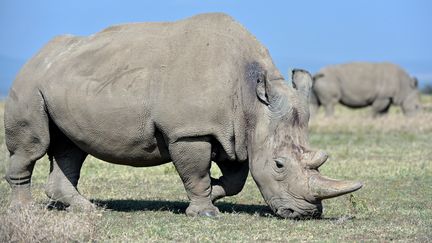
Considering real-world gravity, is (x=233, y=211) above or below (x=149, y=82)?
below

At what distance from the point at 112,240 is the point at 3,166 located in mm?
7359

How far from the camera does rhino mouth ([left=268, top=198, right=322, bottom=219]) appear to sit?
9.40 metres

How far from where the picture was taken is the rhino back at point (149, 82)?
9.41m

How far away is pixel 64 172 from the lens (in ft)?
35.3

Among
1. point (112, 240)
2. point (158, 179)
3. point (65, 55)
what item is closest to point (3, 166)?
point (158, 179)

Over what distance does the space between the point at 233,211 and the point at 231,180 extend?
1.06 feet

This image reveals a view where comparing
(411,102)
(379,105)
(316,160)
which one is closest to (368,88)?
(379,105)

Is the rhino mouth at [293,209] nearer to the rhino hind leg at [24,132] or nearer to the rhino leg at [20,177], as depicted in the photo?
the rhino hind leg at [24,132]

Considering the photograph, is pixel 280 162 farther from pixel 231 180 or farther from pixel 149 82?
pixel 149 82

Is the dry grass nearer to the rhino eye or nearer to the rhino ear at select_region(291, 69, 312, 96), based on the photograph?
the rhino eye

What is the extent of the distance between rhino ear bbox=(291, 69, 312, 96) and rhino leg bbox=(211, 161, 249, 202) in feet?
3.30

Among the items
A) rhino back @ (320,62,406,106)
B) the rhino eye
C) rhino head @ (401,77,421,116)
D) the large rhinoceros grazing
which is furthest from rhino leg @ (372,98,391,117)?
the rhino eye

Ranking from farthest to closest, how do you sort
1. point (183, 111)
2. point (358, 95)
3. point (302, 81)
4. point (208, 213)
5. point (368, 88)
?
1. point (358, 95)
2. point (368, 88)
3. point (302, 81)
4. point (208, 213)
5. point (183, 111)

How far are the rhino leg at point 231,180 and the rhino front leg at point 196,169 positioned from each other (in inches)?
12.3
